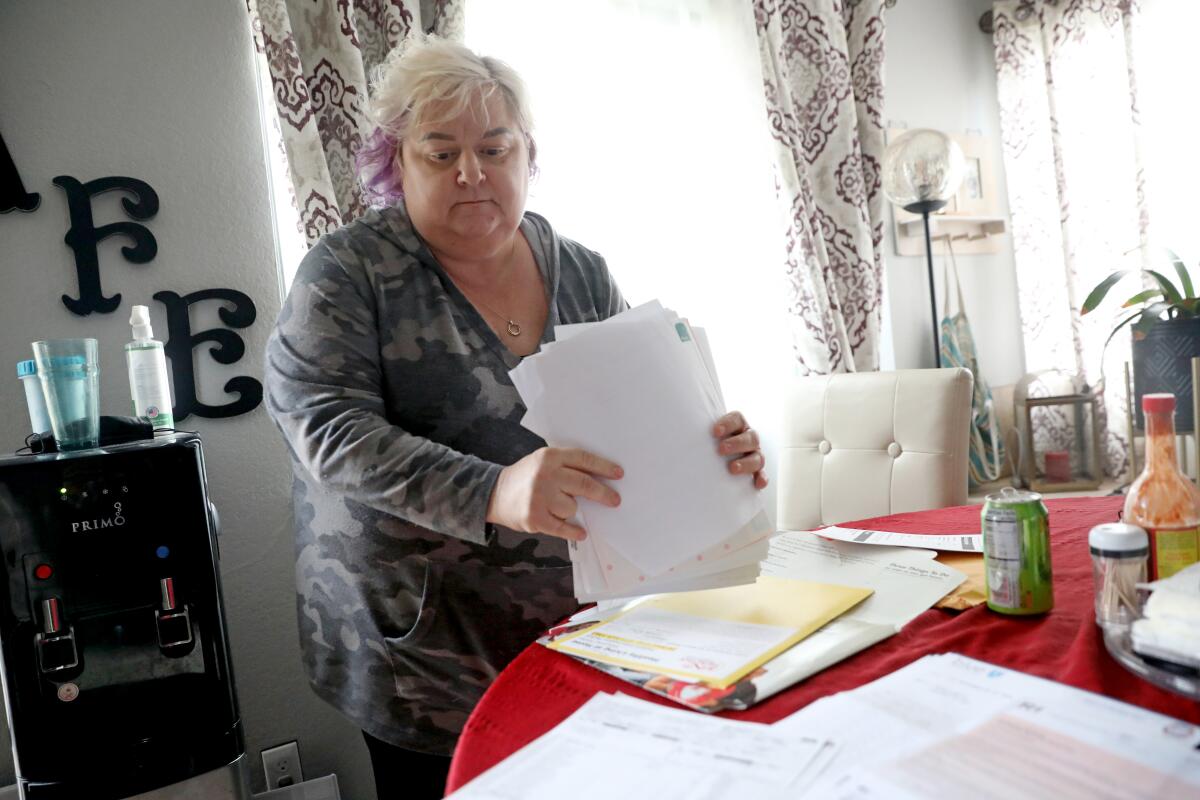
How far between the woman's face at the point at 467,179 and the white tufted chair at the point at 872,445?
38.6 inches

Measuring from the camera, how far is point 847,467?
6.26 ft

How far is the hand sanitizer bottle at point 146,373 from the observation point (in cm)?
152

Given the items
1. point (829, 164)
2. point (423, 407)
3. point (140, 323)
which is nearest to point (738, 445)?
point (423, 407)

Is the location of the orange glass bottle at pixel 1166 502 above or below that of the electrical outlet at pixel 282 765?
above

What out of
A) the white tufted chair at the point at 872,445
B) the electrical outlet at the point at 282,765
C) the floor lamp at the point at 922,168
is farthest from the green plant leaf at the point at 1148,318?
the electrical outlet at the point at 282,765

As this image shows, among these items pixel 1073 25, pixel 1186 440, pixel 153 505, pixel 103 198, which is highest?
pixel 1073 25

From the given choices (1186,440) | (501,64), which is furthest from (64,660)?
(1186,440)

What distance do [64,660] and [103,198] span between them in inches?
37.1

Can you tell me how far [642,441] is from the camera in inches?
36.0

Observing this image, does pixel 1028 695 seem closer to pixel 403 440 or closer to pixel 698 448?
pixel 698 448

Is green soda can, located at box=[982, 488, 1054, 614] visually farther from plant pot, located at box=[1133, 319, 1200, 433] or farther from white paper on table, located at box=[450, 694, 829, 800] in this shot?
plant pot, located at box=[1133, 319, 1200, 433]

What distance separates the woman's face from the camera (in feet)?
4.14

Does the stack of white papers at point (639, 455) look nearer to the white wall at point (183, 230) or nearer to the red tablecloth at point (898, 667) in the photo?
the red tablecloth at point (898, 667)

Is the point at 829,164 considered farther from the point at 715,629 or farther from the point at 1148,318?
the point at 715,629
